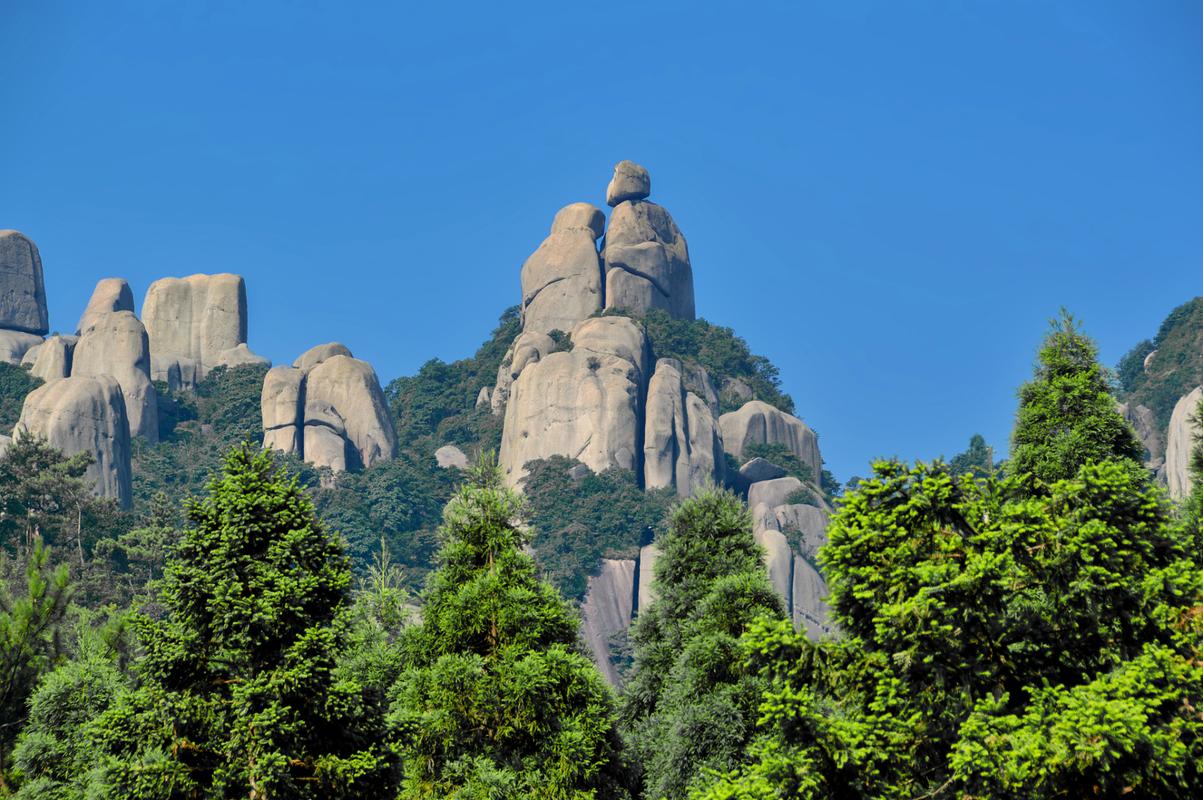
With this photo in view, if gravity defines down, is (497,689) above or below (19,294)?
below

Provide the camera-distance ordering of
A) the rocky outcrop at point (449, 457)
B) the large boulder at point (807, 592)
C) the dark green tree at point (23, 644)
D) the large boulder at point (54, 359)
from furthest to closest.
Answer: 1. the rocky outcrop at point (449, 457)
2. the large boulder at point (54, 359)
3. the large boulder at point (807, 592)
4. the dark green tree at point (23, 644)

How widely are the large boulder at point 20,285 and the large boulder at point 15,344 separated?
906 millimetres

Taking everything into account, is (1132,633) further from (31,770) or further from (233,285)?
(233,285)

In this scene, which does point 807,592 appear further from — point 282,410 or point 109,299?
point 109,299

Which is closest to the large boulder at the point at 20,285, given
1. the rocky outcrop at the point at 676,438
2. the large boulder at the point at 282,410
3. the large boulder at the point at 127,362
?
the large boulder at the point at 127,362

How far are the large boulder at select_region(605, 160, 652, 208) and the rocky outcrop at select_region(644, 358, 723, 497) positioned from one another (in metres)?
23.3

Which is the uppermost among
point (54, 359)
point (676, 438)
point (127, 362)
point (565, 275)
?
point (565, 275)

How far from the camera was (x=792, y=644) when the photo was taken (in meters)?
14.3

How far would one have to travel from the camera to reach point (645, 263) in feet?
364

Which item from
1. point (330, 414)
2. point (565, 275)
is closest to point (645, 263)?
point (565, 275)

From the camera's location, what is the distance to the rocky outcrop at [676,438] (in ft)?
306

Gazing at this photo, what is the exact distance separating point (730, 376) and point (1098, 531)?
98.3m

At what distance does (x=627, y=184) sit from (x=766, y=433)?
25952 millimetres

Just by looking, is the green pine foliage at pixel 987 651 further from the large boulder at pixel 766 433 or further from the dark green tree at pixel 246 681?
the large boulder at pixel 766 433
